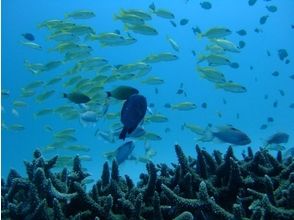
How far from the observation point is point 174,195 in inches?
117

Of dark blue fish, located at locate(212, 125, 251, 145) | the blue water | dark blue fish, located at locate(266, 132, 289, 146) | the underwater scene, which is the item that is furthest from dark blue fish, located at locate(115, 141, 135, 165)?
the blue water

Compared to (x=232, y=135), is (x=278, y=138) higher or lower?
higher

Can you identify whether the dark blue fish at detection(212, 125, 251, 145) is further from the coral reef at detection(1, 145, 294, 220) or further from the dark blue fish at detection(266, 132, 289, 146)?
the coral reef at detection(1, 145, 294, 220)

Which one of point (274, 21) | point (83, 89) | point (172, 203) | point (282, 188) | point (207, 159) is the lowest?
point (172, 203)

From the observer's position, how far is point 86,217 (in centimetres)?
312

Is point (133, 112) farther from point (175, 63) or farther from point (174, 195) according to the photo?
point (175, 63)

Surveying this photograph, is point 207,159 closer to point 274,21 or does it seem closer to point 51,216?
point 51,216

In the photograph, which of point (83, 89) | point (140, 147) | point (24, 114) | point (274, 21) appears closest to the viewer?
point (83, 89)

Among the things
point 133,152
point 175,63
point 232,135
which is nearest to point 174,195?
point 232,135

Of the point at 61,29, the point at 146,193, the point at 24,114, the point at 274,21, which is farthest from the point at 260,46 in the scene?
the point at 146,193

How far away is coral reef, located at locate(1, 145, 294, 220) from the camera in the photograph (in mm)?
2887

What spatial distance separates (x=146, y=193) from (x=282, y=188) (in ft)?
3.56

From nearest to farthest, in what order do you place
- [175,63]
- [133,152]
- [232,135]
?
[232,135] < [133,152] < [175,63]

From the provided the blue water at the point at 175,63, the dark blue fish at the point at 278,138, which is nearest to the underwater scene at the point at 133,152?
the dark blue fish at the point at 278,138
